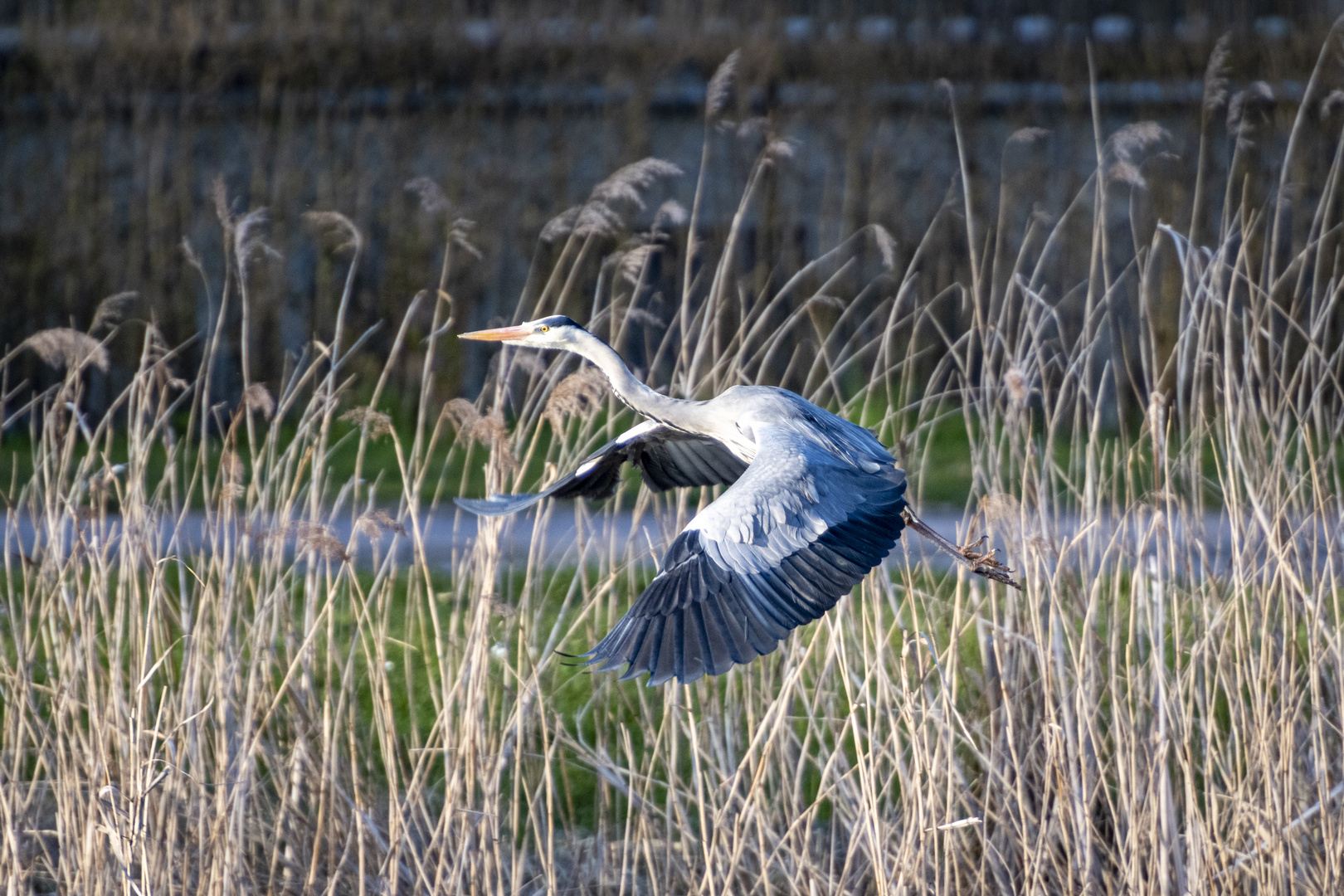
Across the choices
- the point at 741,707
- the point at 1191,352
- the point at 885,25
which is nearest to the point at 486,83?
the point at 885,25

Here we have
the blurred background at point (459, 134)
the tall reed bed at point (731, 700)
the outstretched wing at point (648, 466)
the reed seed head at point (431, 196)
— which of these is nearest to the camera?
the outstretched wing at point (648, 466)

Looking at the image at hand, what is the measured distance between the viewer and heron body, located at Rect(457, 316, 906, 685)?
1774 mm

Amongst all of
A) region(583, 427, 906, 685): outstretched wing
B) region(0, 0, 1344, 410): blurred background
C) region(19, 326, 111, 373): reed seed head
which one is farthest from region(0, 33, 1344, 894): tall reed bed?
region(0, 0, 1344, 410): blurred background

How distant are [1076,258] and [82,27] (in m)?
6.17

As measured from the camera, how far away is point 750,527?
6.03 feet

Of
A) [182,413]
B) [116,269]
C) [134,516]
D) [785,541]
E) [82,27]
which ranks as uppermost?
[82,27]

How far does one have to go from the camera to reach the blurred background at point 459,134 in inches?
317

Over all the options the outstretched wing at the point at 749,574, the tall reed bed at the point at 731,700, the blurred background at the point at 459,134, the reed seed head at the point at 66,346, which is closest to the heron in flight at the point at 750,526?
the outstretched wing at the point at 749,574

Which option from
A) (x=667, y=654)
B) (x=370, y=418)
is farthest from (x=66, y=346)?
(x=667, y=654)

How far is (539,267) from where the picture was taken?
8.08m

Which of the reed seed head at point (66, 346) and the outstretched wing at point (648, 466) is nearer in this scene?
the outstretched wing at point (648, 466)

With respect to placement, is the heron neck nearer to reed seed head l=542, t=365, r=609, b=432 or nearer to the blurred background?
reed seed head l=542, t=365, r=609, b=432

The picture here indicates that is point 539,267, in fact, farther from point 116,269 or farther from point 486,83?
point 116,269

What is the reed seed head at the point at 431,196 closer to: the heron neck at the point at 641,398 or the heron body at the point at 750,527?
the heron body at the point at 750,527
